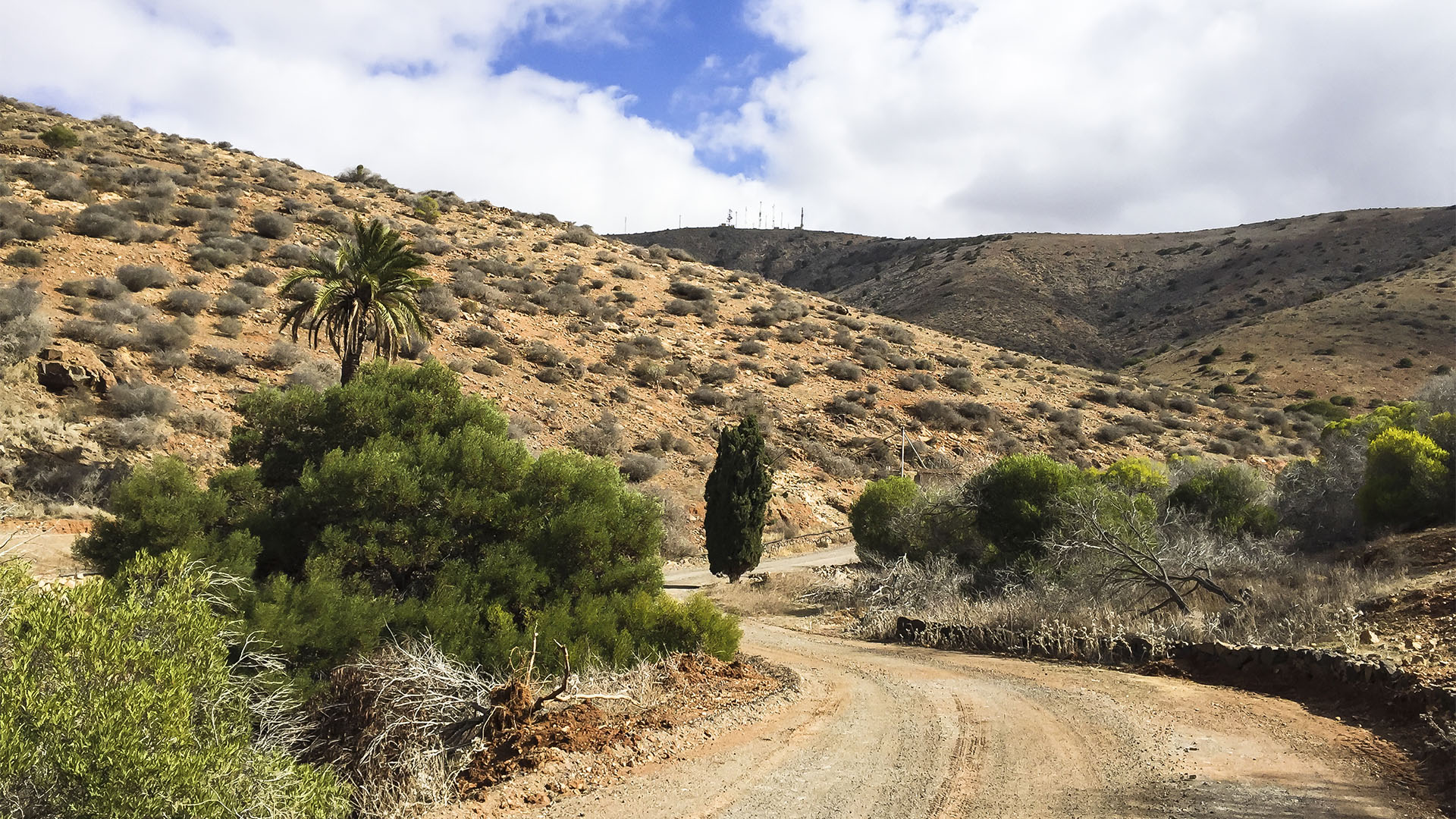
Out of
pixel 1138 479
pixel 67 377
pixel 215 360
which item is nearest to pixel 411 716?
pixel 67 377

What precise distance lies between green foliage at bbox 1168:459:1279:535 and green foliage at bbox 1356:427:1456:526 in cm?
277

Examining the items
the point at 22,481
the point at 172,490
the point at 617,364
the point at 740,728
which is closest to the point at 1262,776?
the point at 740,728

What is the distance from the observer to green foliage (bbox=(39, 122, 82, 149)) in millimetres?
40125

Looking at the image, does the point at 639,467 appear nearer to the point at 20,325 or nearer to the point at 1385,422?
the point at 20,325

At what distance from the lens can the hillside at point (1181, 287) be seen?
62938 mm

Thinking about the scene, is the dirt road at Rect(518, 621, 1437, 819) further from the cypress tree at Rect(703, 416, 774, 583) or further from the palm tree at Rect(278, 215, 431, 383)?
the palm tree at Rect(278, 215, 431, 383)

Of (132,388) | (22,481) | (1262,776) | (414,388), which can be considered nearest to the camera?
(1262,776)

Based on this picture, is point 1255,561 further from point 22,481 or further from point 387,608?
point 22,481

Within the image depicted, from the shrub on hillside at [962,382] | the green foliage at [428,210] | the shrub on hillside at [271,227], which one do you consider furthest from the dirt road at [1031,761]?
the green foliage at [428,210]

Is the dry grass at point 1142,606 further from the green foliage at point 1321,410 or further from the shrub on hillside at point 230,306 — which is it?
the green foliage at point 1321,410

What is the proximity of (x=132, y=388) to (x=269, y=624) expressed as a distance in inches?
751

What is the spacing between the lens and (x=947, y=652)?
13.3 m

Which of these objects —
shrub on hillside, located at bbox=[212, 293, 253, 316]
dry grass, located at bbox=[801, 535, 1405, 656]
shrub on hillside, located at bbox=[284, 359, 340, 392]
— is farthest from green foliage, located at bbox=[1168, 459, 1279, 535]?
shrub on hillside, located at bbox=[212, 293, 253, 316]

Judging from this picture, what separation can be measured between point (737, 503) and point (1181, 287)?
79692 millimetres
